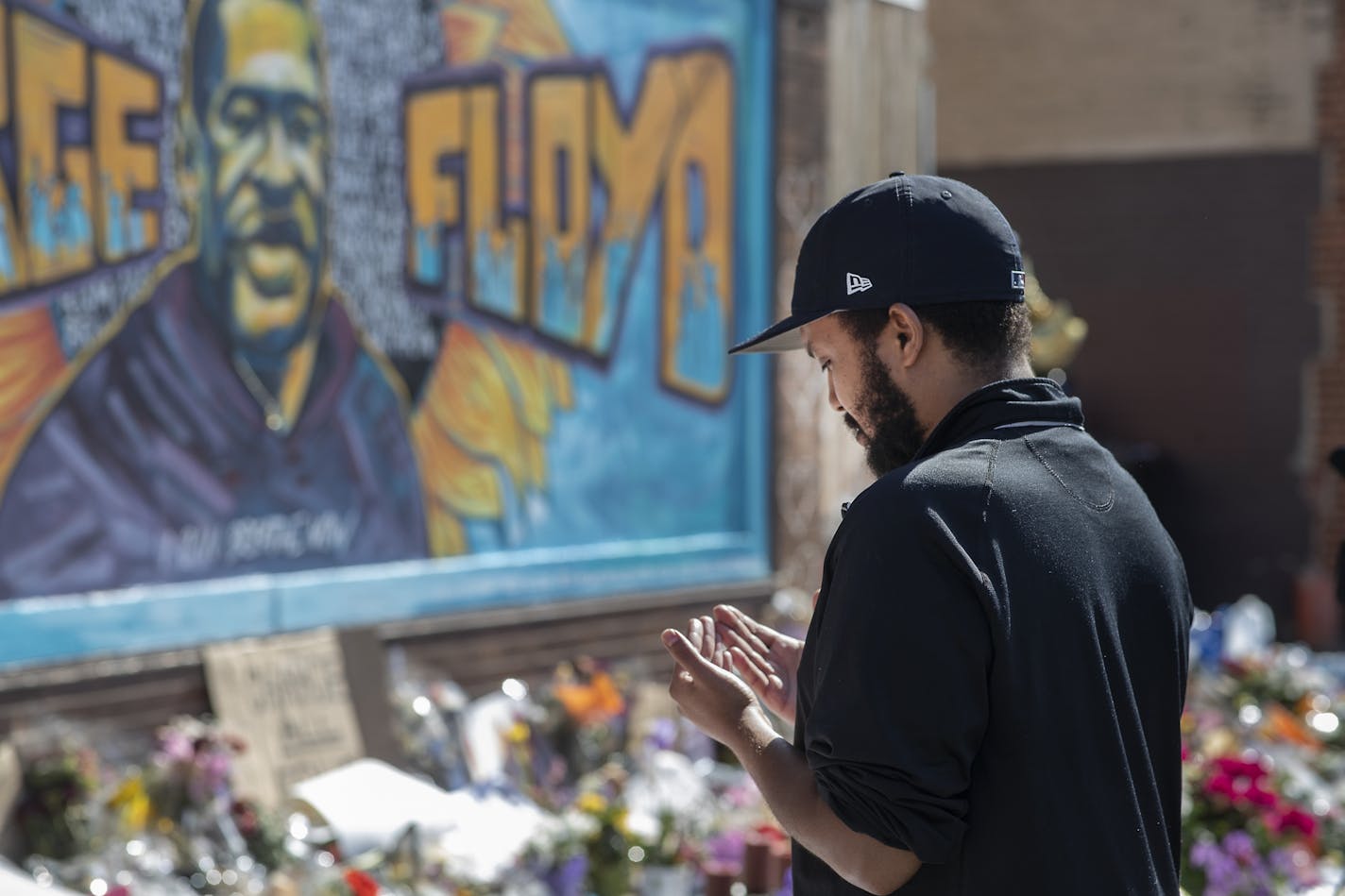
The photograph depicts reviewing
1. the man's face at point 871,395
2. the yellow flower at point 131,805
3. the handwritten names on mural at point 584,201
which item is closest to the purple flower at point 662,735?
the handwritten names on mural at point 584,201

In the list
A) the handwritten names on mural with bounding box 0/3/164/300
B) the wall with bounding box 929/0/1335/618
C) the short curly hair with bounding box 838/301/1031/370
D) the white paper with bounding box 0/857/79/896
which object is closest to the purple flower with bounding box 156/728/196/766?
the handwritten names on mural with bounding box 0/3/164/300

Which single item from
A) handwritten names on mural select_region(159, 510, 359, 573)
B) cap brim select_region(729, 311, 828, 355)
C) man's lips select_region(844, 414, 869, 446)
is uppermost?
cap brim select_region(729, 311, 828, 355)

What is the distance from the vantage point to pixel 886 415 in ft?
7.05

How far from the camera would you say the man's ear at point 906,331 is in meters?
2.07

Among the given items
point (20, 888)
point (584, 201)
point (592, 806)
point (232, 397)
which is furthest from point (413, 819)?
point (584, 201)

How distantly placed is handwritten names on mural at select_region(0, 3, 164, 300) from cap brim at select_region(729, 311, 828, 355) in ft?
11.8

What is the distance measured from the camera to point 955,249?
2.07 meters

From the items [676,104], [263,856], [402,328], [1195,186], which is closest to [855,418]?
[263,856]

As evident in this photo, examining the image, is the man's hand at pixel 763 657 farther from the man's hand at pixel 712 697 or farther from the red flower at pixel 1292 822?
the red flower at pixel 1292 822

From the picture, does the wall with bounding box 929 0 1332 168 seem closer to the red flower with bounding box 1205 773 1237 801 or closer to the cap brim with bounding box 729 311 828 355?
the red flower with bounding box 1205 773 1237 801

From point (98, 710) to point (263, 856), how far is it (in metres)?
0.75

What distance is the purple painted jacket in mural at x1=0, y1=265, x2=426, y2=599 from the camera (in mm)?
5398

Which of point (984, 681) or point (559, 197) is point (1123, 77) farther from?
point (984, 681)

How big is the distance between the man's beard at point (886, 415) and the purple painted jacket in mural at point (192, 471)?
3.86 m
